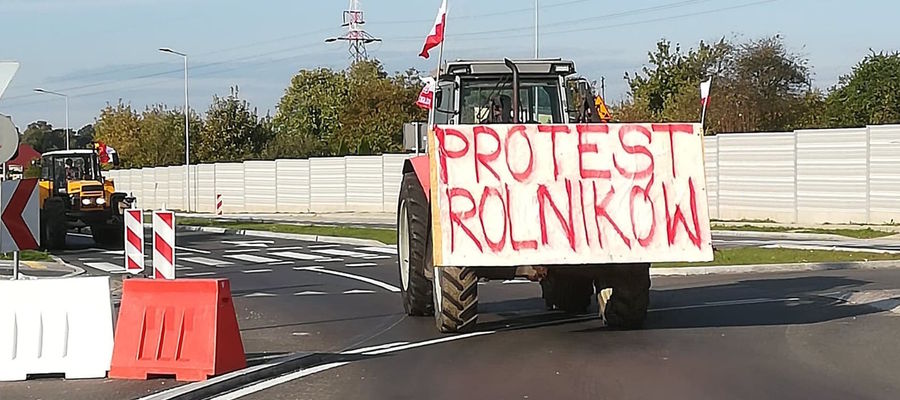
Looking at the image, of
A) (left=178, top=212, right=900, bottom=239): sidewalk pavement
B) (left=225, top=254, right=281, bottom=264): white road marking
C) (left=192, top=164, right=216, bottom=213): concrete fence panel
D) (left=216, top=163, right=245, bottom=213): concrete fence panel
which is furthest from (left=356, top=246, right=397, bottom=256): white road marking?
(left=192, top=164, right=216, bottom=213): concrete fence panel

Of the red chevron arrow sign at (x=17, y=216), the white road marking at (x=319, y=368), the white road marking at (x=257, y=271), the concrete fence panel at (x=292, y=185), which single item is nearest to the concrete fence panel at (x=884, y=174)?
the white road marking at (x=257, y=271)

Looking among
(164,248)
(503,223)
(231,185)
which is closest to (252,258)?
(164,248)

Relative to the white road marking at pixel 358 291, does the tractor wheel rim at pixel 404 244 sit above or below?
above

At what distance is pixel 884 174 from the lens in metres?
32.5

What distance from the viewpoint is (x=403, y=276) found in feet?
50.3

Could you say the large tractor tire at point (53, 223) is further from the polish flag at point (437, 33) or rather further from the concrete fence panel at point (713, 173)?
the concrete fence panel at point (713, 173)

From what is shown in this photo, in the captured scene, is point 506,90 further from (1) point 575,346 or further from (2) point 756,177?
(2) point 756,177

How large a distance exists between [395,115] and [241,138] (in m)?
12.0

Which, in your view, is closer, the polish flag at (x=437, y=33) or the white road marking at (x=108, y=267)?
the polish flag at (x=437, y=33)

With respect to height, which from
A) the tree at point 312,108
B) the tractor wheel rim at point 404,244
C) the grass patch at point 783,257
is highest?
the tree at point 312,108

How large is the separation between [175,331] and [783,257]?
1507 cm

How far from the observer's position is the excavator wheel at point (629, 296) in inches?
490

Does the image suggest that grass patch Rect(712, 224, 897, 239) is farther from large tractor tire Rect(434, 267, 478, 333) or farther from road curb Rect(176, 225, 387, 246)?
large tractor tire Rect(434, 267, 478, 333)

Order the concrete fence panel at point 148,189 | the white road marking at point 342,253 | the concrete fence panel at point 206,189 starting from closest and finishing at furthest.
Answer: the white road marking at point 342,253 < the concrete fence panel at point 206,189 < the concrete fence panel at point 148,189
